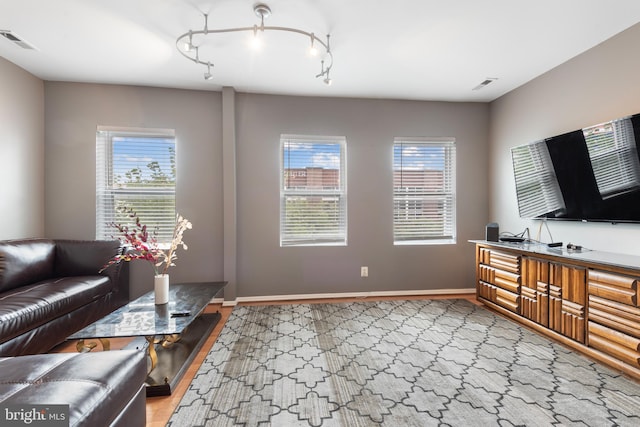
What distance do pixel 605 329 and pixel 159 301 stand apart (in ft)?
11.1

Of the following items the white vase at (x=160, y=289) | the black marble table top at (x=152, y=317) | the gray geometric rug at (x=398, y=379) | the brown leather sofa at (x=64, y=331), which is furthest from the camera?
the white vase at (x=160, y=289)

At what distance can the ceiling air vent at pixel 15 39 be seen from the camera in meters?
2.34

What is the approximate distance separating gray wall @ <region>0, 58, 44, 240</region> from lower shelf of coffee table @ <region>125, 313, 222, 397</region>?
1.91 metres

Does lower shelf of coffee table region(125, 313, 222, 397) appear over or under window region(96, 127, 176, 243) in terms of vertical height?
under

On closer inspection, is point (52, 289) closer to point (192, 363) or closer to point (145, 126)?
point (192, 363)

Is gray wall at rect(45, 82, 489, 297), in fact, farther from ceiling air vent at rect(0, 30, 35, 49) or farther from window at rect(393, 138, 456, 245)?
ceiling air vent at rect(0, 30, 35, 49)

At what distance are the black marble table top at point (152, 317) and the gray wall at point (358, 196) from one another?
1.11 metres

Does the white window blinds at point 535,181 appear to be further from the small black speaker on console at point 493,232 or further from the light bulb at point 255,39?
the light bulb at point 255,39

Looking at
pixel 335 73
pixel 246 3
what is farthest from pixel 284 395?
pixel 335 73

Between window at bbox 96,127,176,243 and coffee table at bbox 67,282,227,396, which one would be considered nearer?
coffee table at bbox 67,282,227,396

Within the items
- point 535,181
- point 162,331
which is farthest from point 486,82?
point 162,331

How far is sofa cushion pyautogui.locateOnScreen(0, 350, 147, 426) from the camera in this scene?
0.96 meters
